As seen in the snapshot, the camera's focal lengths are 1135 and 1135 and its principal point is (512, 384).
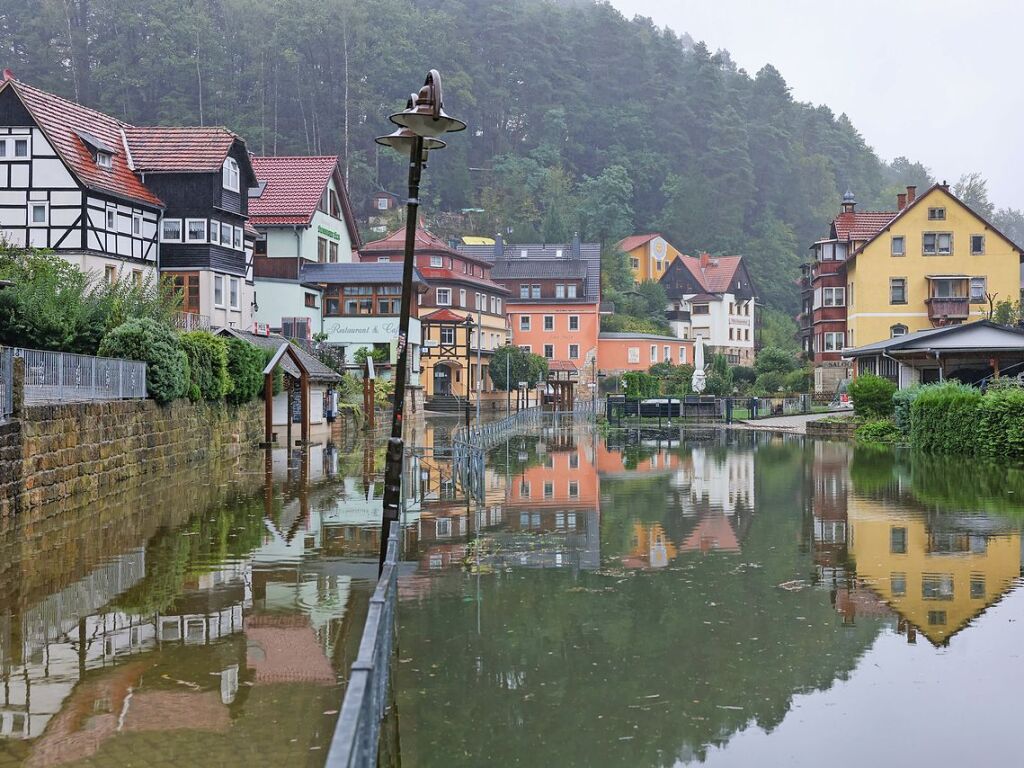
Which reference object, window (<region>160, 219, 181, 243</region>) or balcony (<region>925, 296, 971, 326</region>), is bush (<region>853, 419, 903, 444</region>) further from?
window (<region>160, 219, 181, 243</region>)

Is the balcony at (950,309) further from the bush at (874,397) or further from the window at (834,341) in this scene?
the bush at (874,397)

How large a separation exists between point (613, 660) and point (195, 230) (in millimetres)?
38584

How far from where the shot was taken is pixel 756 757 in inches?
298

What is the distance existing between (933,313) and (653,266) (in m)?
49.4

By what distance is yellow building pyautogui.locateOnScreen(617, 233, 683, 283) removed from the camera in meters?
113

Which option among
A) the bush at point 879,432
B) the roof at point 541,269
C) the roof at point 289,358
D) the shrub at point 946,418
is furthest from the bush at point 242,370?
the roof at point 541,269

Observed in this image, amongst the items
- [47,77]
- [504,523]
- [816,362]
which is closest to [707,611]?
[504,523]

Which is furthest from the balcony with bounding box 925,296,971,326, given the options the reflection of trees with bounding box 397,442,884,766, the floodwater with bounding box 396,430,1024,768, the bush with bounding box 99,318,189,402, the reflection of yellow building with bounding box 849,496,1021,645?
the reflection of trees with bounding box 397,442,884,766

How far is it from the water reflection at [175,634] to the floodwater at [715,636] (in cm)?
81

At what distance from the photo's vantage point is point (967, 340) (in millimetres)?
44594

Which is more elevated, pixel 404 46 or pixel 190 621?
pixel 404 46

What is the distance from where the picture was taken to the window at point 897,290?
221ft

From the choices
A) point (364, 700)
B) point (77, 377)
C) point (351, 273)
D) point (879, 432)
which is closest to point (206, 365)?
point (77, 377)

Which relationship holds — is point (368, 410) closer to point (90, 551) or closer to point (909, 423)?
point (909, 423)
